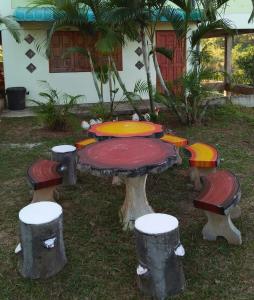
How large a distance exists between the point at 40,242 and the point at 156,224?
2.89 feet

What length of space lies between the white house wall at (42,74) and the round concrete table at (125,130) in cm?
580

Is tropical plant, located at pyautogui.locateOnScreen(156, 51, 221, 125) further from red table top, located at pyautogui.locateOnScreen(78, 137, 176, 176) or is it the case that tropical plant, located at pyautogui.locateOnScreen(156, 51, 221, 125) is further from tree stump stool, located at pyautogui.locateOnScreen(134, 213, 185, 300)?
tree stump stool, located at pyautogui.locateOnScreen(134, 213, 185, 300)

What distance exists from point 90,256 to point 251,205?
6.29 ft

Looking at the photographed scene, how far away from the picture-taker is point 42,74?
10922mm

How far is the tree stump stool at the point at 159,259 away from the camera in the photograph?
288 cm

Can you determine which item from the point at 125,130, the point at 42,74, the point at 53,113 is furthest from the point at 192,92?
the point at 42,74

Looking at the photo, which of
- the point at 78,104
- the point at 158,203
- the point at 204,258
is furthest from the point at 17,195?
the point at 78,104

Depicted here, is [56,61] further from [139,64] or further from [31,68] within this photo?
[139,64]

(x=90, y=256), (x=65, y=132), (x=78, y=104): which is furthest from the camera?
(x=78, y=104)

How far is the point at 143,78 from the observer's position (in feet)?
37.9

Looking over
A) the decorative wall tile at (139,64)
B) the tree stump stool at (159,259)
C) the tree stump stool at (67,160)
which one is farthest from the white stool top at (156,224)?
the decorative wall tile at (139,64)

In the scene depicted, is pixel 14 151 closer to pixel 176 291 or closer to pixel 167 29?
pixel 176 291

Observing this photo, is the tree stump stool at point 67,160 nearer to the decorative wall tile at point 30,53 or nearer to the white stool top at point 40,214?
the white stool top at point 40,214

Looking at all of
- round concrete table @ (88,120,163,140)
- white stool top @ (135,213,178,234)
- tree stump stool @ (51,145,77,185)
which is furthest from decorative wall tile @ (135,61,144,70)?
white stool top @ (135,213,178,234)
